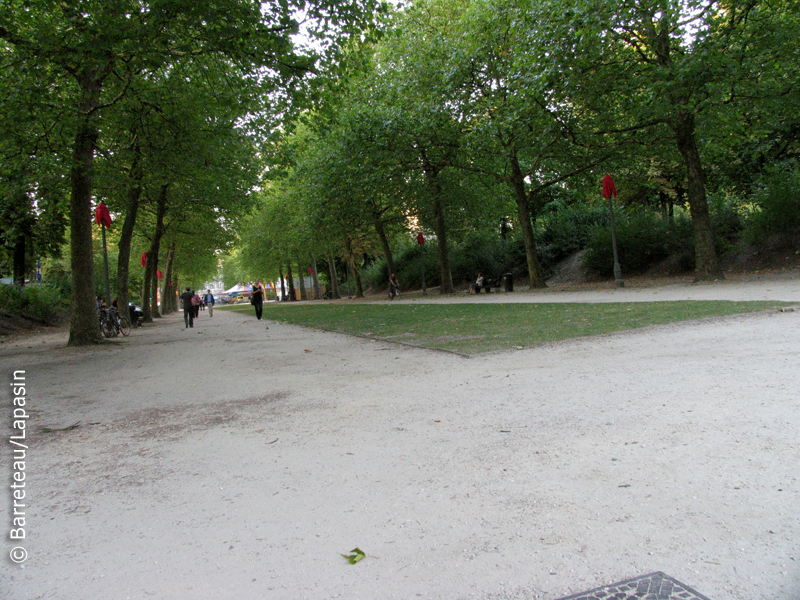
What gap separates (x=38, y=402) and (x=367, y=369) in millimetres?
4130

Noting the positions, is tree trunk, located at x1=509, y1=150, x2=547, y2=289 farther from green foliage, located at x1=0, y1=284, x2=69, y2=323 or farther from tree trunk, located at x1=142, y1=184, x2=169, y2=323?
green foliage, located at x1=0, y1=284, x2=69, y2=323

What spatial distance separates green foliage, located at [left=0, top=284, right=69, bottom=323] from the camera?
22.5 metres

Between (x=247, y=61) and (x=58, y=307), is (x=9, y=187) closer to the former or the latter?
(x=247, y=61)

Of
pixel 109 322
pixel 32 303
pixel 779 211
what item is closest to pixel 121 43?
pixel 109 322

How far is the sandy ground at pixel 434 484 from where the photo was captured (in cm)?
228

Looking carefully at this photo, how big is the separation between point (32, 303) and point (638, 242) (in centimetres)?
2751

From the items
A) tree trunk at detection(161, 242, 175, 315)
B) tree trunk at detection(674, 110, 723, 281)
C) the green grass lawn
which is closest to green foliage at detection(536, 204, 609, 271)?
tree trunk at detection(674, 110, 723, 281)

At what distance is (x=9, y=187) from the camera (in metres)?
15.0

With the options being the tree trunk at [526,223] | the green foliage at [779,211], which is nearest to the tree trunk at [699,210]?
the green foliage at [779,211]

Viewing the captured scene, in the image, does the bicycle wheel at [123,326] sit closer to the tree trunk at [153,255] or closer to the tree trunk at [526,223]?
the tree trunk at [153,255]

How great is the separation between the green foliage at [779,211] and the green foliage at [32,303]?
30.0 metres

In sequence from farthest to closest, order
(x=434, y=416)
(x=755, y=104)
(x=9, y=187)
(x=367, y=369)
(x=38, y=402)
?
1. (x=755, y=104)
2. (x=9, y=187)
3. (x=367, y=369)
4. (x=38, y=402)
5. (x=434, y=416)

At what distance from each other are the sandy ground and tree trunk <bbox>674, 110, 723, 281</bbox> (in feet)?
44.1

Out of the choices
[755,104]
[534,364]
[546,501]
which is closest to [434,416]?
[546,501]
